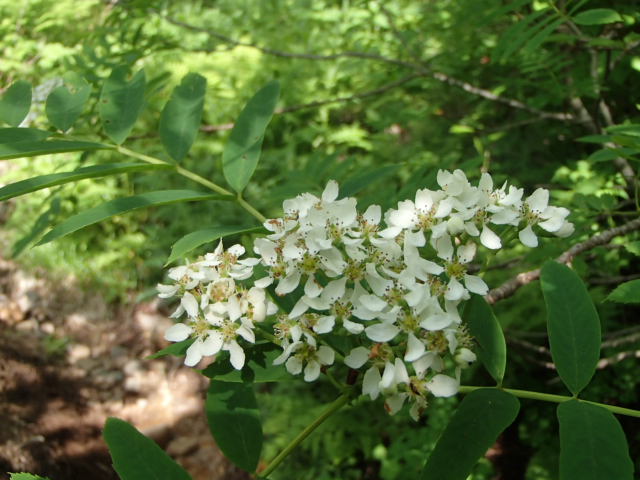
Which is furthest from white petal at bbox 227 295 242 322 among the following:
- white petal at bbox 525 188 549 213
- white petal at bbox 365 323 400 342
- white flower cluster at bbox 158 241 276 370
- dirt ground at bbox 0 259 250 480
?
dirt ground at bbox 0 259 250 480

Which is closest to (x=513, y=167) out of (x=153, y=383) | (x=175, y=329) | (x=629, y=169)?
(x=629, y=169)

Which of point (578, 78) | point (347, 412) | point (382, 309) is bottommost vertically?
point (347, 412)

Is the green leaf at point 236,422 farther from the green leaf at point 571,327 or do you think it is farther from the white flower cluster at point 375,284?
the green leaf at point 571,327

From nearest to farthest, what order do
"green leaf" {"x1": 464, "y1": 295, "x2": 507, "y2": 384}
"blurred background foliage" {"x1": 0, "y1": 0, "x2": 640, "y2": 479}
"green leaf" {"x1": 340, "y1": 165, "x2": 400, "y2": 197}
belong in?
"green leaf" {"x1": 464, "y1": 295, "x2": 507, "y2": 384} → "green leaf" {"x1": 340, "y1": 165, "x2": 400, "y2": 197} → "blurred background foliage" {"x1": 0, "y1": 0, "x2": 640, "y2": 479}

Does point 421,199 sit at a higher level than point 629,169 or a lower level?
higher

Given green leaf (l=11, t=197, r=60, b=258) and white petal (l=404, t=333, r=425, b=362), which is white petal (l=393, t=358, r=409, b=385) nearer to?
white petal (l=404, t=333, r=425, b=362)

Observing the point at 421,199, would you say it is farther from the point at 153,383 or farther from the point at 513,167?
the point at 153,383
